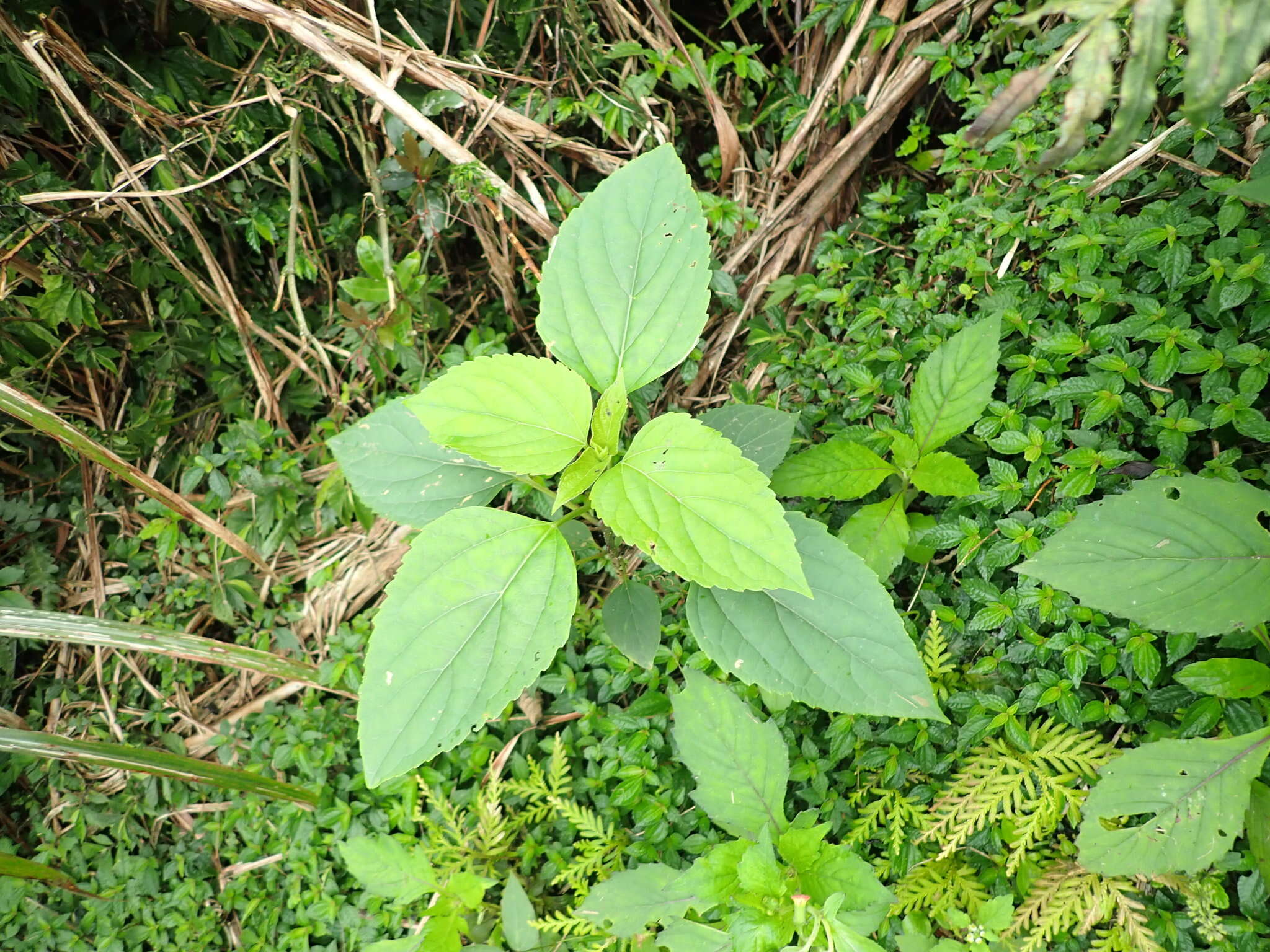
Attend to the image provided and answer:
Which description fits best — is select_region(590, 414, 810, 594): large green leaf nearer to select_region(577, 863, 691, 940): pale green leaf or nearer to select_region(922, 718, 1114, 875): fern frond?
select_region(922, 718, 1114, 875): fern frond

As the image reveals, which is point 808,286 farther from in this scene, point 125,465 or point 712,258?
point 125,465

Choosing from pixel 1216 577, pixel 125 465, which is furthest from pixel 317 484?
pixel 1216 577

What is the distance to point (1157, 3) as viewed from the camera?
766 mm

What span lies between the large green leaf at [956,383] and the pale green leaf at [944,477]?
0.12 feet

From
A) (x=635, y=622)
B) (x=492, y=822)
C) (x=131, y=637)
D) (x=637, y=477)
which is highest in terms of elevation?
(x=637, y=477)

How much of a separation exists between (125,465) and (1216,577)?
2420 mm

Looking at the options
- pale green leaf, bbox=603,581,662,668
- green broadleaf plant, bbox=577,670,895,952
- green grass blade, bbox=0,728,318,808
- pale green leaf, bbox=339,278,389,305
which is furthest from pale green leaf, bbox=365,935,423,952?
pale green leaf, bbox=339,278,389,305

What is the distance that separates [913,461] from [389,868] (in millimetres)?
1568

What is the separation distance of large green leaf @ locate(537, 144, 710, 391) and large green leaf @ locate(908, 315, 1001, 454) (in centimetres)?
53

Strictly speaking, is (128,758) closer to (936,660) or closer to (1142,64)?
(936,660)

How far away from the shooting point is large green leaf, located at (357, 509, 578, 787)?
1171mm

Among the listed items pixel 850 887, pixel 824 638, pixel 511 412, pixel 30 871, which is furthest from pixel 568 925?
pixel 30 871

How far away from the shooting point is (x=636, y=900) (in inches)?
60.7

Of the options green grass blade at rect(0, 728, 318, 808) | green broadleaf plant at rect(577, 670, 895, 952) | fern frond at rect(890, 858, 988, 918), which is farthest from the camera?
green grass blade at rect(0, 728, 318, 808)
